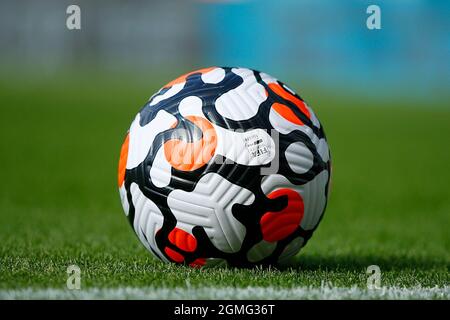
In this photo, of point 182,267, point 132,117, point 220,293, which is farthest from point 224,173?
point 132,117

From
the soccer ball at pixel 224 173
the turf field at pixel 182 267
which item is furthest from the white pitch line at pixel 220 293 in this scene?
the soccer ball at pixel 224 173

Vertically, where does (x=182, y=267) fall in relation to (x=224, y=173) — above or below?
below

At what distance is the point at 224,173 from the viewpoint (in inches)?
217

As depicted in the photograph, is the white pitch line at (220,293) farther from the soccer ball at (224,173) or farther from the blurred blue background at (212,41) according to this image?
the blurred blue background at (212,41)

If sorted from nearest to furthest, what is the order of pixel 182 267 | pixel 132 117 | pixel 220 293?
pixel 220 293
pixel 182 267
pixel 132 117

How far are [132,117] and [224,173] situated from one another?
20230 mm

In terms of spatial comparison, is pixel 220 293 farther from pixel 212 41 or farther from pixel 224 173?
pixel 212 41

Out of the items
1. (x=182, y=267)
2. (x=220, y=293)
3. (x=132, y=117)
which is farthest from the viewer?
(x=132, y=117)

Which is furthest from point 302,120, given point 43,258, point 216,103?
point 43,258

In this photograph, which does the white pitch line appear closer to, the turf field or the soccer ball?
the turf field

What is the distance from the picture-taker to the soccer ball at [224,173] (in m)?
5.53

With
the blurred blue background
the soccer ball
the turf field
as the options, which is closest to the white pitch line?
the turf field

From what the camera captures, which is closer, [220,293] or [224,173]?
[220,293]

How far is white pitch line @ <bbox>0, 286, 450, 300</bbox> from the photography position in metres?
4.82
